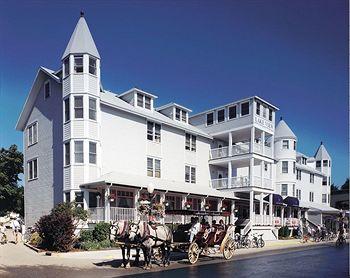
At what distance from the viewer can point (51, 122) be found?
85.3ft

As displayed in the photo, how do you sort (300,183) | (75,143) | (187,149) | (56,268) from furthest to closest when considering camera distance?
(300,183) → (187,149) → (75,143) → (56,268)

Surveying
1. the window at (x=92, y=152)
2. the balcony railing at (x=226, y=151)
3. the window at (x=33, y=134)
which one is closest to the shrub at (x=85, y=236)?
the window at (x=92, y=152)

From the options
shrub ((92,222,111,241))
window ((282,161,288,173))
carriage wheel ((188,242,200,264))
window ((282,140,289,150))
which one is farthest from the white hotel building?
window ((282,140,289,150))

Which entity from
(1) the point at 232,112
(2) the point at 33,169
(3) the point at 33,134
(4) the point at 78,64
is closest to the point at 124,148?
(4) the point at 78,64

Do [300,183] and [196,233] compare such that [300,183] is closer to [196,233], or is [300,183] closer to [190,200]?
[190,200]

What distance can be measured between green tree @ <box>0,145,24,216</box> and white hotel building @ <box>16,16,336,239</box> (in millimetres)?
11221

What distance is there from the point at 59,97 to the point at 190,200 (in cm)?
1288

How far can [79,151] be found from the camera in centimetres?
2286

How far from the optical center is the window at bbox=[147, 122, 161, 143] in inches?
1113

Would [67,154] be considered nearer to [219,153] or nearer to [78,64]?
[78,64]

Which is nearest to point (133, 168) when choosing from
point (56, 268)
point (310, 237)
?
point (56, 268)

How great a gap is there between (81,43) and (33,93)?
722cm

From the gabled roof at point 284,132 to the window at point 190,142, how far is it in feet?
55.9

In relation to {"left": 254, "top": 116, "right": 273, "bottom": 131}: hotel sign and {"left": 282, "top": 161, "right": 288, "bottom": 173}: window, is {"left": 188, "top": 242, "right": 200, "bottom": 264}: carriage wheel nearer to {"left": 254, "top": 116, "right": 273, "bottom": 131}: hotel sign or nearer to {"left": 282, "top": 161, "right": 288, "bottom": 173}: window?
{"left": 254, "top": 116, "right": 273, "bottom": 131}: hotel sign
